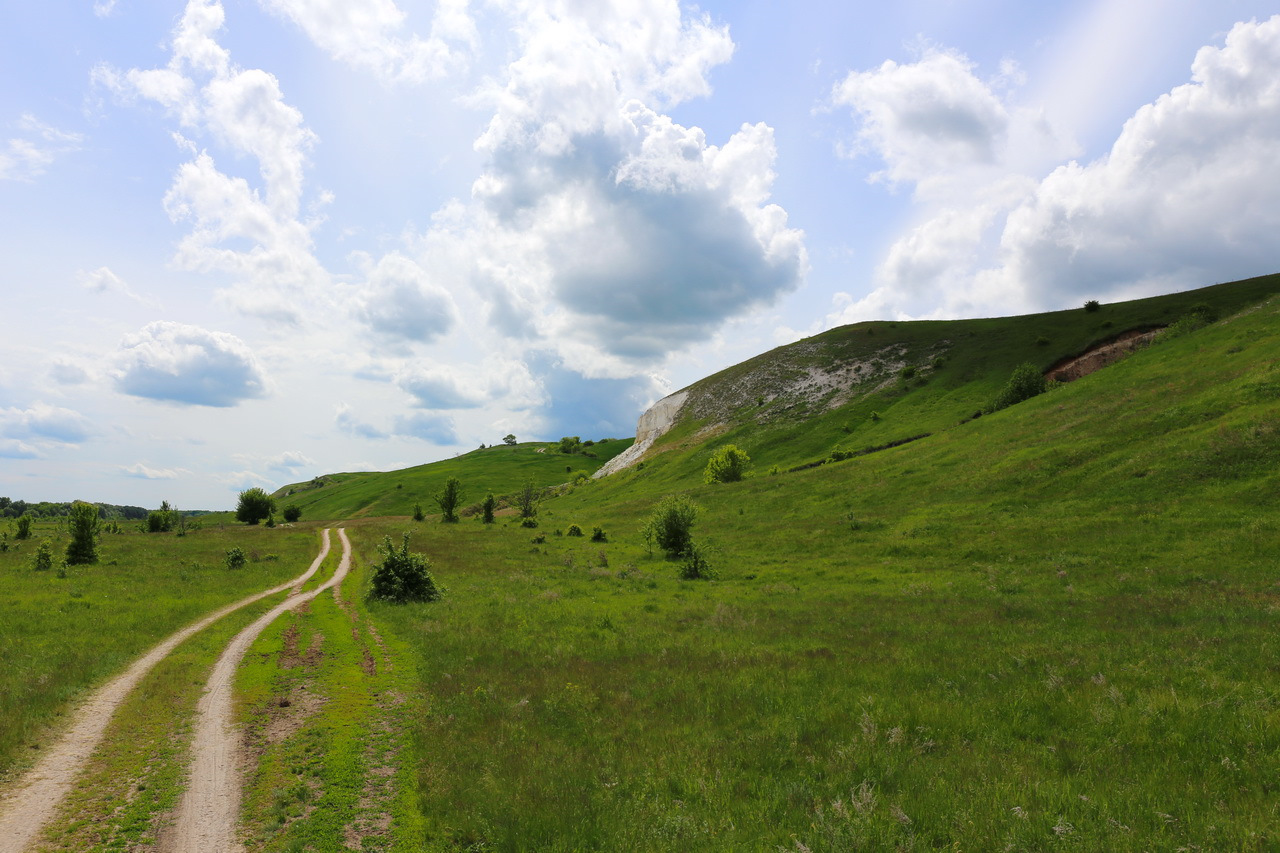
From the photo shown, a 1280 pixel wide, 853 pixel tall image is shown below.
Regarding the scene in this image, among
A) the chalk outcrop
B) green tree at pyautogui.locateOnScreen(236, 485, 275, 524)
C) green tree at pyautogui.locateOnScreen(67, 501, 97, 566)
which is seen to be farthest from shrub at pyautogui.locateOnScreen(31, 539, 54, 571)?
the chalk outcrop

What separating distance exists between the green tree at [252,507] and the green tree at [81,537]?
A: 203ft

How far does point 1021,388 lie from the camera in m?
74.8

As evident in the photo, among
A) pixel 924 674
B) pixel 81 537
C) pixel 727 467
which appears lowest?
pixel 924 674

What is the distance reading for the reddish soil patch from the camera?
8250 cm

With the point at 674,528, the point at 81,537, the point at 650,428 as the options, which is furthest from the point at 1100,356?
the point at 81,537

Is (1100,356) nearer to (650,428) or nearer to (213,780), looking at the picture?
(650,428)

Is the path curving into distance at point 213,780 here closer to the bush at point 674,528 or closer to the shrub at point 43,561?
the bush at point 674,528

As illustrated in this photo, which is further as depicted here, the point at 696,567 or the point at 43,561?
the point at 43,561

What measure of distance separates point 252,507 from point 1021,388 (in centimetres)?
12859

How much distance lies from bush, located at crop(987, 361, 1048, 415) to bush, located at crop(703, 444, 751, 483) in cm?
3577

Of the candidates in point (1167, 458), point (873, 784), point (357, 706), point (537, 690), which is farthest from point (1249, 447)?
point (357, 706)

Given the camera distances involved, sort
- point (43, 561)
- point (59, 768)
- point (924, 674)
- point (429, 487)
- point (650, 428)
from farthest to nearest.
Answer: point (429, 487), point (650, 428), point (43, 561), point (924, 674), point (59, 768)

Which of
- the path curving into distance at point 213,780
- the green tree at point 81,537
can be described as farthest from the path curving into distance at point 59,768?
the green tree at point 81,537

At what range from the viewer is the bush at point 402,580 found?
106 feet
